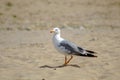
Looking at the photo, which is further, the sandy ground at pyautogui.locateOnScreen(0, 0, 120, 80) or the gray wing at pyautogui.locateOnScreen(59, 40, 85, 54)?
the gray wing at pyautogui.locateOnScreen(59, 40, 85, 54)

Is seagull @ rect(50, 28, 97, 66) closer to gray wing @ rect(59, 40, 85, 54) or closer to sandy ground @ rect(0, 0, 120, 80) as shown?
gray wing @ rect(59, 40, 85, 54)

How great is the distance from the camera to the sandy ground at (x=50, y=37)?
987 cm

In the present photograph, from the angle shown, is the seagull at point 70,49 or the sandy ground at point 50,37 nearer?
A: the sandy ground at point 50,37

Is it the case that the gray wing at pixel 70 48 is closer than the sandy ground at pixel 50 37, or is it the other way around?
the sandy ground at pixel 50 37

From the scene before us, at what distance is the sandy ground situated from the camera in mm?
9867

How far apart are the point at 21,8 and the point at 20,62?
14.5 m

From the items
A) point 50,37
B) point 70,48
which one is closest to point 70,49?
point 70,48

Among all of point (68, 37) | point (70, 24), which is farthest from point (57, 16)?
point (68, 37)

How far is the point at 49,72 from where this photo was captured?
→ 9.82 meters

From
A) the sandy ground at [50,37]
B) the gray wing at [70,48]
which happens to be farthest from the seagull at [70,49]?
the sandy ground at [50,37]

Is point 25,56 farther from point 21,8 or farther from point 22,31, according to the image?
point 21,8

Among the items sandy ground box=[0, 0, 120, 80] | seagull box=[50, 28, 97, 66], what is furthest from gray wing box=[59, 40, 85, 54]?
sandy ground box=[0, 0, 120, 80]

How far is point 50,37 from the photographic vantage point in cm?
1545

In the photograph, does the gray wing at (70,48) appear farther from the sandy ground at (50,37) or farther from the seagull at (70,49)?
the sandy ground at (50,37)
